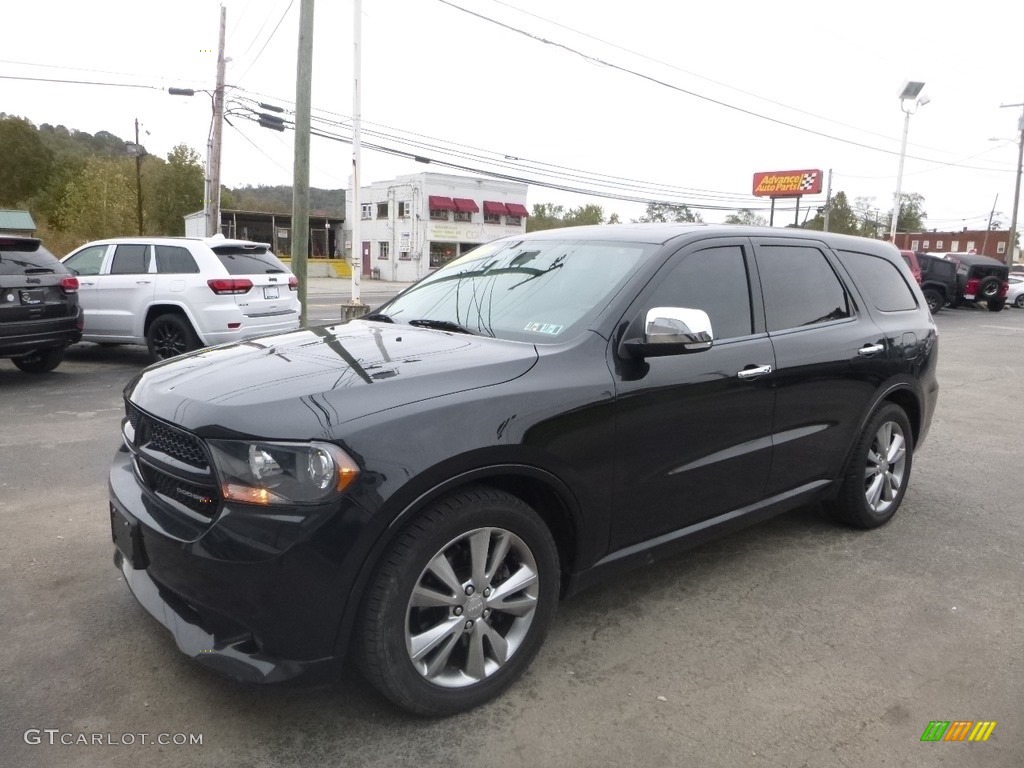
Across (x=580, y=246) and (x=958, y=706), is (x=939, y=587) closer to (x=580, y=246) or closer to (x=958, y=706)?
(x=958, y=706)

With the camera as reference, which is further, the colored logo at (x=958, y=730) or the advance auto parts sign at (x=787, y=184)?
the advance auto parts sign at (x=787, y=184)

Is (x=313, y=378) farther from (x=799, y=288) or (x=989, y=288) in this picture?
(x=989, y=288)

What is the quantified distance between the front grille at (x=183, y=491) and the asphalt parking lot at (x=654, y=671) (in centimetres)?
64

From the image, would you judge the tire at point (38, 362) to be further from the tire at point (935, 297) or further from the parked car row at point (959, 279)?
the tire at point (935, 297)

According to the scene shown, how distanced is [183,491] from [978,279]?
2687 centimetres

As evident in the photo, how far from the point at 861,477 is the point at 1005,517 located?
1.36 m

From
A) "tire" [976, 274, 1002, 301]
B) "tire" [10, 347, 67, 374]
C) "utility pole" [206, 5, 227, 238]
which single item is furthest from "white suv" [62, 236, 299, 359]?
"tire" [976, 274, 1002, 301]

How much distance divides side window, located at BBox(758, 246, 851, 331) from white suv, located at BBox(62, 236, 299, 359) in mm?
7002

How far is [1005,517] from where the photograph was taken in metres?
4.86

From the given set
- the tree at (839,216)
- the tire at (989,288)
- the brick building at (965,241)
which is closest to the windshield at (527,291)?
the tire at (989,288)

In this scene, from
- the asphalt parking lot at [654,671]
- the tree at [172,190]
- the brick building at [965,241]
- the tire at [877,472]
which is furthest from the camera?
the brick building at [965,241]

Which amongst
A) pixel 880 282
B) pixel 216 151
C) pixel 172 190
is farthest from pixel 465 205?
pixel 880 282

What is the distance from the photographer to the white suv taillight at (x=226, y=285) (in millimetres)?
9102

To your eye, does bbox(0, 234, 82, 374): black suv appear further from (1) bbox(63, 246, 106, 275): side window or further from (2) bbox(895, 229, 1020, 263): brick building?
(2) bbox(895, 229, 1020, 263): brick building
